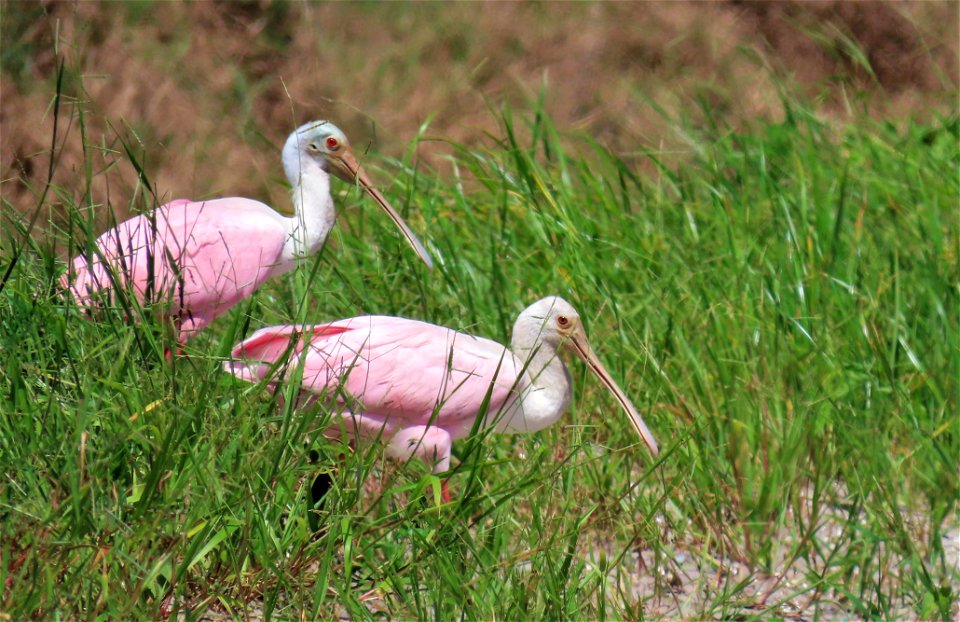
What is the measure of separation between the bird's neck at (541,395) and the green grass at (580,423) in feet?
0.26

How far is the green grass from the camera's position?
2787 millimetres

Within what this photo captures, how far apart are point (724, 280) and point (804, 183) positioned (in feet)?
2.28

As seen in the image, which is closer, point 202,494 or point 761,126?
point 202,494

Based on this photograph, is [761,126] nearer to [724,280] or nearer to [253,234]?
[724,280]

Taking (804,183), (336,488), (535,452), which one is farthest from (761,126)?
(336,488)

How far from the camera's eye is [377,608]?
3137 millimetres

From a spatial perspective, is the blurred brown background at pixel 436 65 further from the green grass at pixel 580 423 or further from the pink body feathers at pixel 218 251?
the pink body feathers at pixel 218 251

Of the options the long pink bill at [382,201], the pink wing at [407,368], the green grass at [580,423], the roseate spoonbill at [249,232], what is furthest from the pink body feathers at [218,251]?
the pink wing at [407,368]

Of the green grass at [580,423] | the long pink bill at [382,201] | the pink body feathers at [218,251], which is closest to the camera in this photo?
the green grass at [580,423]

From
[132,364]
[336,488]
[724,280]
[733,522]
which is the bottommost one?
[733,522]

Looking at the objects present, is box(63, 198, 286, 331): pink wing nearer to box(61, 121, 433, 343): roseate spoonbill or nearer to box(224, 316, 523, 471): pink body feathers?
box(61, 121, 433, 343): roseate spoonbill

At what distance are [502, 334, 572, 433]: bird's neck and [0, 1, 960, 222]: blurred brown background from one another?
353cm

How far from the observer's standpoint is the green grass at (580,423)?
110 inches

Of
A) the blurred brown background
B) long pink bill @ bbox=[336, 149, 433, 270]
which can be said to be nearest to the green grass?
long pink bill @ bbox=[336, 149, 433, 270]
